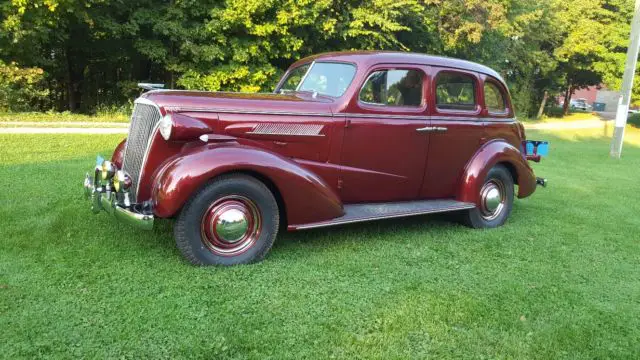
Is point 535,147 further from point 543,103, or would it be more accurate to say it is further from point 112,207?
point 543,103

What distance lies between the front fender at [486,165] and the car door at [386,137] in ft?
1.88

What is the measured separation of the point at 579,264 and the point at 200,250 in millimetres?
3350

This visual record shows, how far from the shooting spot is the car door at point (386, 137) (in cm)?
483

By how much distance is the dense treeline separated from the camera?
1520 cm

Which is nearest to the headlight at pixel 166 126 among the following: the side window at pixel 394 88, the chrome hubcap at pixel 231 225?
the chrome hubcap at pixel 231 225

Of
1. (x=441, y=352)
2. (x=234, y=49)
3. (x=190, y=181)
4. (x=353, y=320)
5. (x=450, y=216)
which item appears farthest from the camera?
(x=234, y=49)

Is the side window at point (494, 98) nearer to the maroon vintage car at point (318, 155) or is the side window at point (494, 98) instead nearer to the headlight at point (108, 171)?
the maroon vintage car at point (318, 155)

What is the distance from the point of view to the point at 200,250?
4.05 meters

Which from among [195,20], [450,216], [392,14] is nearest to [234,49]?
[195,20]

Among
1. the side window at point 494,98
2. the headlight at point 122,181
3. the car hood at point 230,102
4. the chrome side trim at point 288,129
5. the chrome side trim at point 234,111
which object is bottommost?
the headlight at point 122,181

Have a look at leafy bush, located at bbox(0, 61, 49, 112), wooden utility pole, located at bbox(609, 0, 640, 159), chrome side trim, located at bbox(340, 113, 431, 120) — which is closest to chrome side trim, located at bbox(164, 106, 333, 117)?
chrome side trim, located at bbox(340, 113, 431, 120)

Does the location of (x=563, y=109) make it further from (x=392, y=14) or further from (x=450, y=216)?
(x=450, y=216)

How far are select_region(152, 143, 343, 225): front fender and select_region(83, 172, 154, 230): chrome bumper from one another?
0.41 ft

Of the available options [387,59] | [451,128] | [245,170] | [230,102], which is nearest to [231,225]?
[245,170]
